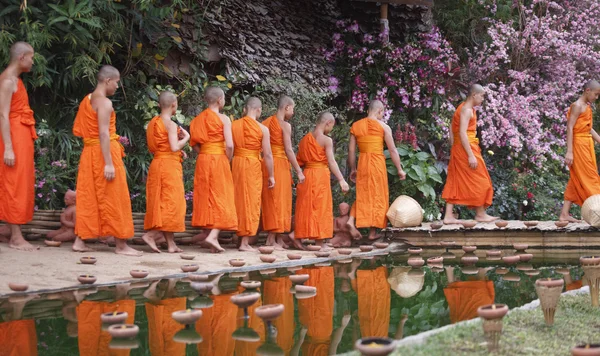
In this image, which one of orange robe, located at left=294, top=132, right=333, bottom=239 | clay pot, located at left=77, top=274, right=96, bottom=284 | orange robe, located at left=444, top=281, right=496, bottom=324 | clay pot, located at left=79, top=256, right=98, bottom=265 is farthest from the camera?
orange robe, located at left=294, top=132, right=333, bottom=239

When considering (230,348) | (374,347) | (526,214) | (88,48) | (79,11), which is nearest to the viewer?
(374,347)

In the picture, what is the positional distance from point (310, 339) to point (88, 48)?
6654mm

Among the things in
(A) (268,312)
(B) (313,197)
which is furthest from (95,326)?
(B) (313,197)

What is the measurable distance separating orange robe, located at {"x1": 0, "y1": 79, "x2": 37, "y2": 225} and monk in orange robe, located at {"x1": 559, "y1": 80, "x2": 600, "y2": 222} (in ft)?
22.2

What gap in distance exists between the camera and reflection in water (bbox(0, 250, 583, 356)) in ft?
15.2

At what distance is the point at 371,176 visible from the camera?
10570 mm

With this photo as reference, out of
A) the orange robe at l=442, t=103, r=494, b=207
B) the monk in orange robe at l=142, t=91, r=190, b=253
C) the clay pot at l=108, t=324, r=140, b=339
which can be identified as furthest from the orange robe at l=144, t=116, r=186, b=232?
the clay pot at l=108, t=324, r=140, b=339

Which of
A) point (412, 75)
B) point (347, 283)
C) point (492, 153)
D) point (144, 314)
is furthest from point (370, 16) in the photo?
point (144, 314)

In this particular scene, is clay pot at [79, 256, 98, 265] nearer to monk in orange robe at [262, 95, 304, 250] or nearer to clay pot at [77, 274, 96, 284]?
clay pot at [77, 274, 96, 284]

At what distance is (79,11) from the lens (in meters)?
9.59

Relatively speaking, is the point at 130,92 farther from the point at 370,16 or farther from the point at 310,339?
the point at 310,339

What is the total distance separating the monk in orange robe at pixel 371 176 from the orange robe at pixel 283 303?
10.8 ft

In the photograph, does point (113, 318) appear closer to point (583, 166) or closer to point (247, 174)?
point (247, 174)

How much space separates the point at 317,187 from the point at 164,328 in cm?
535
